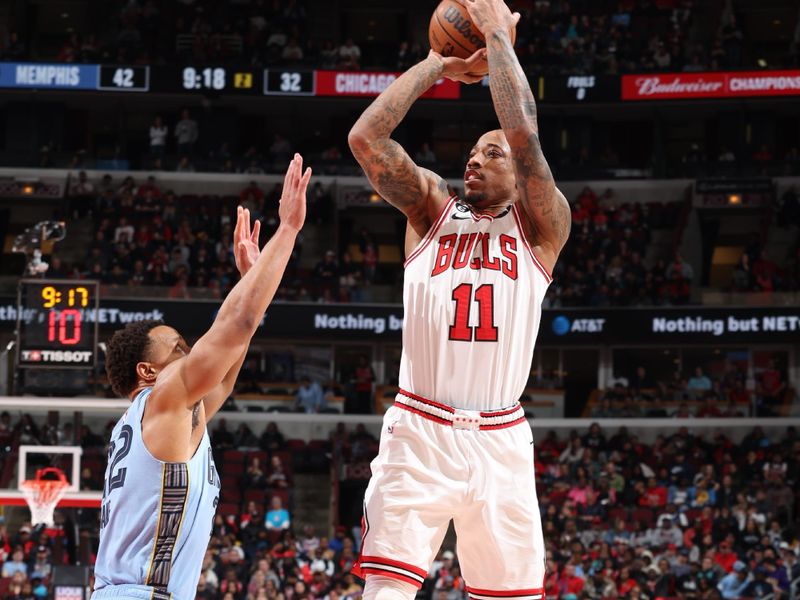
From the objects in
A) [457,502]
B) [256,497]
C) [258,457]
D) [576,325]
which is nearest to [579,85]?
[576,325]

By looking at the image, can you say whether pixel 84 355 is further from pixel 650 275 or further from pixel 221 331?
pixel 650 275

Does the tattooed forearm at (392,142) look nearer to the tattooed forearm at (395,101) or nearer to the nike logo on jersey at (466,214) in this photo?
the tattooed forearm at (395,101)

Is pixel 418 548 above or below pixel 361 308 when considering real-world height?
below

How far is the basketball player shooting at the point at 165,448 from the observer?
4156 mm

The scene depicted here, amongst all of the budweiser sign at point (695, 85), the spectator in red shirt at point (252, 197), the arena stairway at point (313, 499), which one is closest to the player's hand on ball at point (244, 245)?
the arena stairway at point (313, 499)

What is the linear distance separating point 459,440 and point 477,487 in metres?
0.21

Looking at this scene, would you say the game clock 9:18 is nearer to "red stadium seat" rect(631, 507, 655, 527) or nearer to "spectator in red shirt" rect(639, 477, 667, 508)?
"spectator in red shirt" rect(639, 477, 667, 508)

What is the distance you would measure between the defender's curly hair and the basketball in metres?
2.02

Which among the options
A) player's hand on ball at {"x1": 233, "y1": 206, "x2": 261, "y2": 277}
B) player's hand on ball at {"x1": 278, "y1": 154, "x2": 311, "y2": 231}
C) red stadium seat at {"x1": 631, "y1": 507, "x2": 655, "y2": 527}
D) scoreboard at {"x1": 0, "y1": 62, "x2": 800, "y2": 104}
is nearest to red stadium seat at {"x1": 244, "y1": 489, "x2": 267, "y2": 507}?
red stadium seat at {"x1": 631, "y1": 507, "x2": 655, "y2": 527}

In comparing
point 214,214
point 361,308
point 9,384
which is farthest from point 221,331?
point 214,214

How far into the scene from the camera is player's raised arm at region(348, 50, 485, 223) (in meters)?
5.25

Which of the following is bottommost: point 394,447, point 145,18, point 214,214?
point 394,447

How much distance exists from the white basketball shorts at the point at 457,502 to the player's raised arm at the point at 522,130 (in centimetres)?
86

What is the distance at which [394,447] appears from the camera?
5.16m
